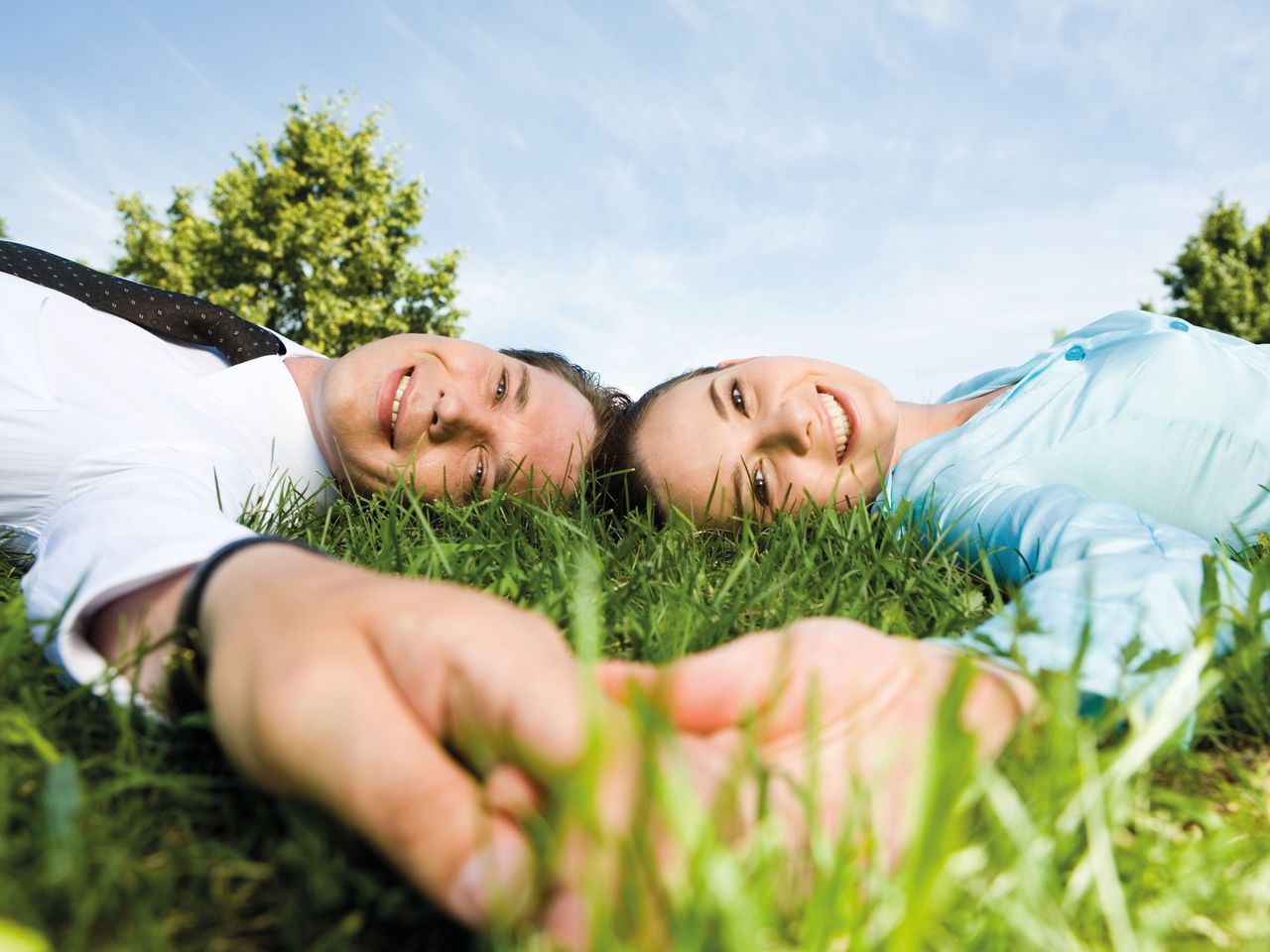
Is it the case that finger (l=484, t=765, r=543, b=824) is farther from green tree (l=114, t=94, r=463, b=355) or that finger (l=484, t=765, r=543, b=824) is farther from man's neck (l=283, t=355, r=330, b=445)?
green tree (l=114, t=94, r=463, b=355)

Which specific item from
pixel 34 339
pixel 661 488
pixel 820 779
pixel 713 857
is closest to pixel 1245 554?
pixel 661 488

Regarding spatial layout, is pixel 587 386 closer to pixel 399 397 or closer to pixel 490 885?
pixel 399 397

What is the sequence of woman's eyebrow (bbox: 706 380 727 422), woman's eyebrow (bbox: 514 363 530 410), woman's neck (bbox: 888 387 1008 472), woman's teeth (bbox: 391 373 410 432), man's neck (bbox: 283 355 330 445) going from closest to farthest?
woman's eyebrow (bbox: 706 380 727 422) → woman's teeth (bbox: 391 373 410 432) → woman's eyebrow (bbox: 514 363 530 410) → man's neck (bbox: 283 355 330 445) → woman's neck (bbox: 888 387 1008 472)

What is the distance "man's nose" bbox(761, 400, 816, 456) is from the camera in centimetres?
294

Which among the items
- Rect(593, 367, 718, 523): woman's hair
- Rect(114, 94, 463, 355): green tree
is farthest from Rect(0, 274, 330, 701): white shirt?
Rect(114, 94, 463, 355): green tree

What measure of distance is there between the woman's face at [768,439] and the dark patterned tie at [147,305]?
196 centimetres

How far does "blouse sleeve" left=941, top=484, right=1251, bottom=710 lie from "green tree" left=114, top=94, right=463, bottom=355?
1694cm

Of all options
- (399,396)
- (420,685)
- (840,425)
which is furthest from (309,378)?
(420,685)

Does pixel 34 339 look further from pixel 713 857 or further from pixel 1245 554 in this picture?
pixel 1245 554

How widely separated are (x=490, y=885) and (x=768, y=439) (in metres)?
2.36

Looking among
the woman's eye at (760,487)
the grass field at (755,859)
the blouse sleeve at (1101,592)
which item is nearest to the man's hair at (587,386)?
the woman's eye at (760,487)

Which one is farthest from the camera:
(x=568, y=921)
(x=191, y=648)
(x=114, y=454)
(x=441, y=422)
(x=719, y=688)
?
(x=441, y=422)

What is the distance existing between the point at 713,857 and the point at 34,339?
9.05 ft

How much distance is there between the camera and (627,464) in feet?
10.9
